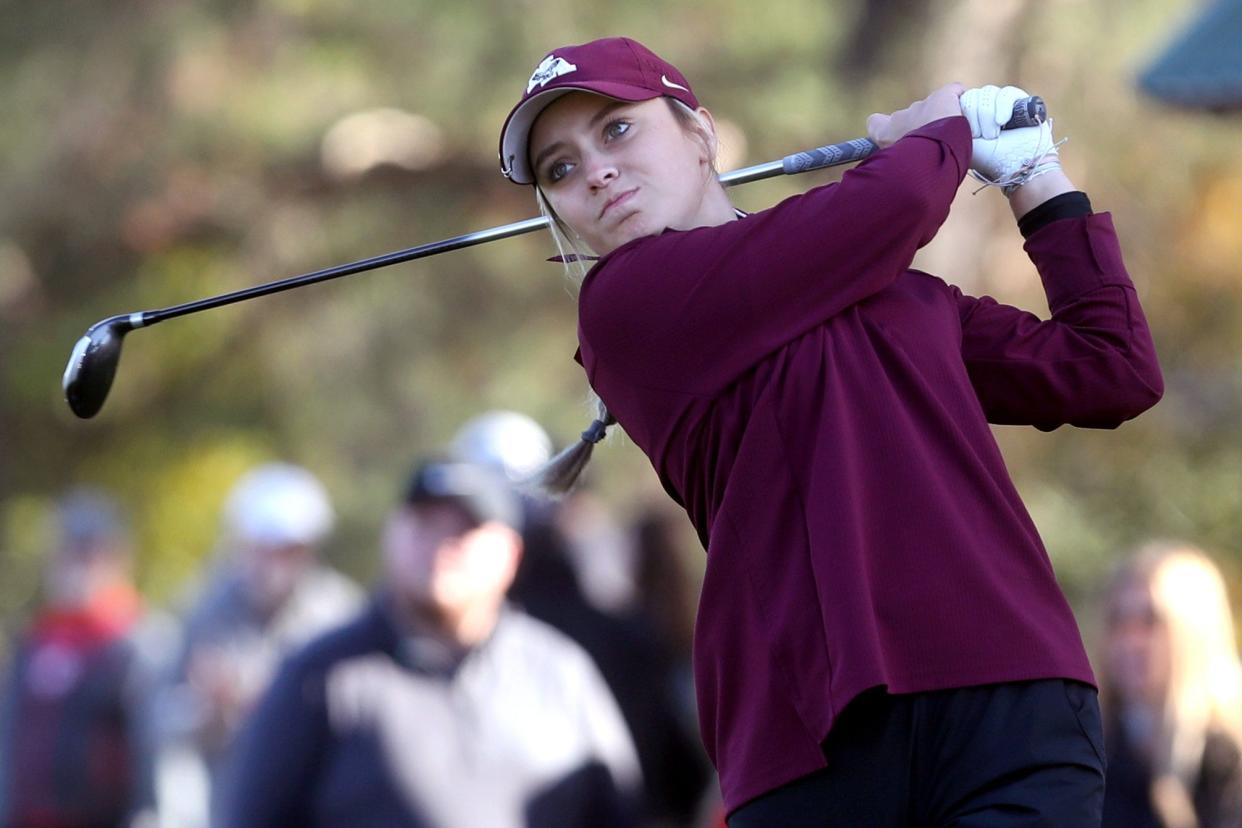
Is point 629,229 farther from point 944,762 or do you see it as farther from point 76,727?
point 76,727

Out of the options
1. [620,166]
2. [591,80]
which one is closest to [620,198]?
[620,166]

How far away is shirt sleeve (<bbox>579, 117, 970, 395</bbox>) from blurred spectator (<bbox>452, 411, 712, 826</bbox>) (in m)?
2.91

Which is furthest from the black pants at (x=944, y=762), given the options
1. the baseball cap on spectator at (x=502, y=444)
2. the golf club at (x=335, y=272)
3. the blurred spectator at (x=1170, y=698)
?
the baseball cap on spectator at (x=502, y=444)

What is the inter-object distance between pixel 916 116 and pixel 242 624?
15.9ft

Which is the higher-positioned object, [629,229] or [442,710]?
[629,229]

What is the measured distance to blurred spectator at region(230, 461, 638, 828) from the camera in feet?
13.8

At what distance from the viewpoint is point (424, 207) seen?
9.70 m

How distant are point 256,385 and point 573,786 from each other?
6.93m

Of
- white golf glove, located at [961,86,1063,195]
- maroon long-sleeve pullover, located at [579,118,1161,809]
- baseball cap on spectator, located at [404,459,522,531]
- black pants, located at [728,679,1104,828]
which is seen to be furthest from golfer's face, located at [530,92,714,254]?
baseball cap on spectator, located at [404,459,522,531]

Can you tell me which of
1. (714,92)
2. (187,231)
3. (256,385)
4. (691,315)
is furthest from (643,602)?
(256,385)

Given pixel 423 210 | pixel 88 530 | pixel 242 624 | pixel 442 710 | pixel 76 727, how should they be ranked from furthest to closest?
1. pixel 423 210
2. pixel 88 530
3. pixel 242 624
4. pixel 76 727
5. pixel 442 710

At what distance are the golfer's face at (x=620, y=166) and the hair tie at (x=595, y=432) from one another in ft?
1.03

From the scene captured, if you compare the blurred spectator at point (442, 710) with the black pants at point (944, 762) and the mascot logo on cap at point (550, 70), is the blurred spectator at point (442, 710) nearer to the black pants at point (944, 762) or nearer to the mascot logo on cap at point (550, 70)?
the mascot logo on cap at point (550, 70)

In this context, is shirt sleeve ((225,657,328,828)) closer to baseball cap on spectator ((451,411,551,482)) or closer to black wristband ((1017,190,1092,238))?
baseball cap on spectator ((451,411,551,482))
